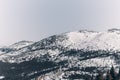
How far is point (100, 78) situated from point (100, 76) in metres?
1.05

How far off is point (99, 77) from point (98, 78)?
0.99 m

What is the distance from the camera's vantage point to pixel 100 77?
7810 inches

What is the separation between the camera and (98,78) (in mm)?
199625

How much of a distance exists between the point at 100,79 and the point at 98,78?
2031 millimetres

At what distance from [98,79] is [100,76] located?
1857mm

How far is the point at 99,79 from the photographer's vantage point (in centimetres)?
19838

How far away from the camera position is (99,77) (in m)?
199

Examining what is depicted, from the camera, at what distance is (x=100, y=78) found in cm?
19800

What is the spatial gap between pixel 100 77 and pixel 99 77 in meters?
0.64

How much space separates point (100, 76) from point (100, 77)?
49 centimetres

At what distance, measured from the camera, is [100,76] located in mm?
198625

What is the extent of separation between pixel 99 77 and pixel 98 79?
1204mm

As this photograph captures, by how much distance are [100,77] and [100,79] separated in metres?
1.05

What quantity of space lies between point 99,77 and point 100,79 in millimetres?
1420
